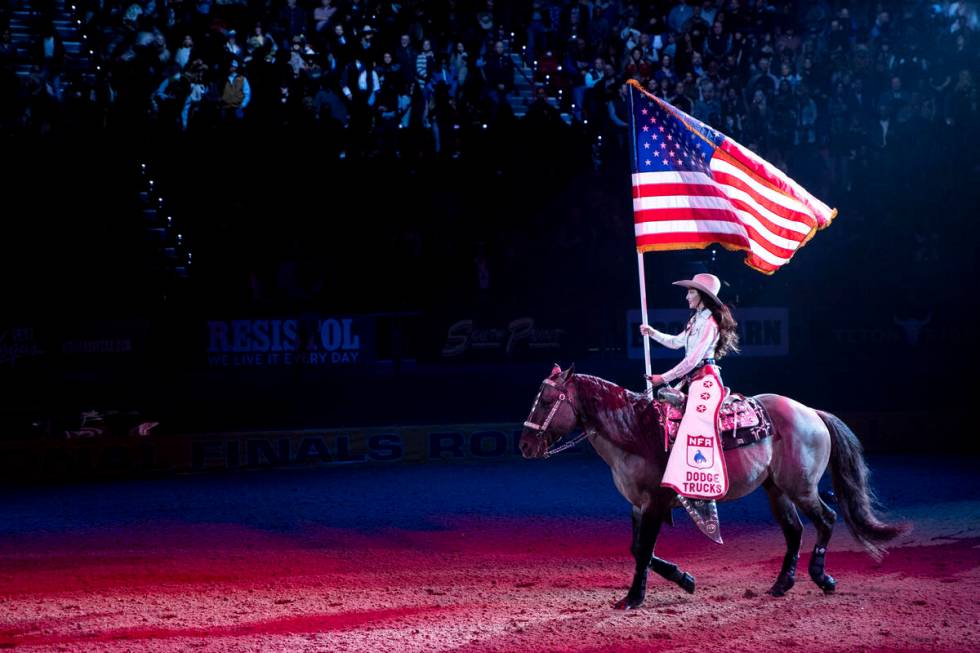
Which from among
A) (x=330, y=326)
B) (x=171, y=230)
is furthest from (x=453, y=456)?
(x=171, y=230)

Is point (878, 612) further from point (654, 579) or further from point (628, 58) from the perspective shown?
point (628, 58)

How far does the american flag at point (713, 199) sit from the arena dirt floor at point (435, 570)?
319 cm

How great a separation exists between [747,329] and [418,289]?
5.47 metres

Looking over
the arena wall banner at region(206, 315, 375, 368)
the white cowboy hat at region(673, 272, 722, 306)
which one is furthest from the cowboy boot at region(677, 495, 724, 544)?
the arena wall banner at region(206, 315, 375, 368)

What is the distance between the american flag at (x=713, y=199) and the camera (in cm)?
958

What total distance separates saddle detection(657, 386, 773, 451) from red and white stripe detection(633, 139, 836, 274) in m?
1.44

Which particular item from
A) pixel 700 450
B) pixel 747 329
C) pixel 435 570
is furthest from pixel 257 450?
pixel 700 450

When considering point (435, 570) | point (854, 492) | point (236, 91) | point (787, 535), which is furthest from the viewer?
point (236, 91)

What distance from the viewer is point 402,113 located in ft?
63.7

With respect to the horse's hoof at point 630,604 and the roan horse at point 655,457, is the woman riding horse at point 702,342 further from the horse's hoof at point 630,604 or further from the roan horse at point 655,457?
the horse's hoof at point 630,604

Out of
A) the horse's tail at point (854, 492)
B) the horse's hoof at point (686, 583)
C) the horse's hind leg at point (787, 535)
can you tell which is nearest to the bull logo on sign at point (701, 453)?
the horse's hind leg at point (787, 535)

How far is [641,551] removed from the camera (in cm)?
884

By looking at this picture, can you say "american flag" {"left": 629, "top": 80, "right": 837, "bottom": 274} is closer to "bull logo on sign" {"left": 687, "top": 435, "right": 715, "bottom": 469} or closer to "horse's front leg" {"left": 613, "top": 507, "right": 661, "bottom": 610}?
"bull logo on sign" {"left": 687, "top": 435, "right": 715, "bottom": 469}

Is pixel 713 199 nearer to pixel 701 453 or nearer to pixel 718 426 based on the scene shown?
pixel 718 426
